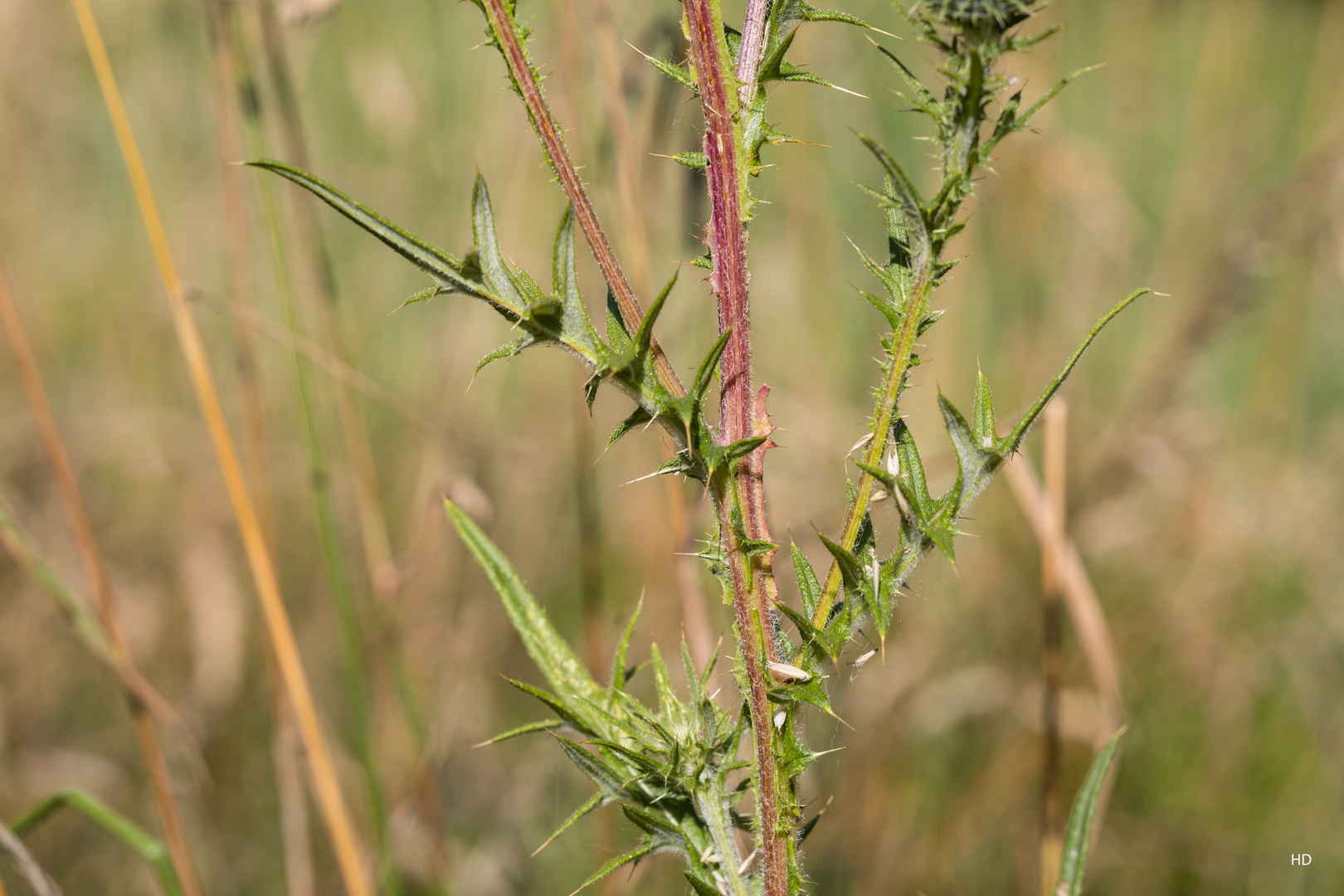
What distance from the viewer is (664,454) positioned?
2645 millimetres

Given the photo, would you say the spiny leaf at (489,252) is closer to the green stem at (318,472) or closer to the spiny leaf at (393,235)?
the spiny leaf at (393,235)

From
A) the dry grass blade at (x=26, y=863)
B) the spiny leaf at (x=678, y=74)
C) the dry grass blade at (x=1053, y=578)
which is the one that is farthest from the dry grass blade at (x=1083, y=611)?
the dry grass blade at (x=26, y=863)

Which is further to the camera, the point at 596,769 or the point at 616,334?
the point at 596,769

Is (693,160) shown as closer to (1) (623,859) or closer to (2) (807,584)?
(2) (807,584)

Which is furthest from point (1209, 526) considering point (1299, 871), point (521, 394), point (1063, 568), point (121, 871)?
point (121, 871)

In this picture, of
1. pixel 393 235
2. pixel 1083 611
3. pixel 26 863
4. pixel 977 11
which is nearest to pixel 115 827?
pixel 26 863

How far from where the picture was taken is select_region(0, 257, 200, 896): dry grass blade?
1.73 metres

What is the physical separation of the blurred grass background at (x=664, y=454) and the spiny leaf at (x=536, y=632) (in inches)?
29.4

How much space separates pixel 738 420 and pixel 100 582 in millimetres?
1386

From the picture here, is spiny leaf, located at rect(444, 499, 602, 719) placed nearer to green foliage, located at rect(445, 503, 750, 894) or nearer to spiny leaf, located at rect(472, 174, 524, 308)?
green foliage, located at rect(445, 503, 750, 894)

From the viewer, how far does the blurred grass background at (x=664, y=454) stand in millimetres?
2588

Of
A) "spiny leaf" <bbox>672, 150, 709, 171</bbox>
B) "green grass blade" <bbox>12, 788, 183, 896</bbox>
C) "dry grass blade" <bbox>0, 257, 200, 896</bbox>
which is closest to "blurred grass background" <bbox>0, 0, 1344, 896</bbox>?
"dry grass blade" <bbox>0, 257, 200, 896</bbox>

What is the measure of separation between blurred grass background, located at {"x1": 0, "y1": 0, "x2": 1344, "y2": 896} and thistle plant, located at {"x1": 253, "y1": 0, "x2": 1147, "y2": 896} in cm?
91

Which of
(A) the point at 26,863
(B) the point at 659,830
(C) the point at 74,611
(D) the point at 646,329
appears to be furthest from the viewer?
(C) the point at 74,611
